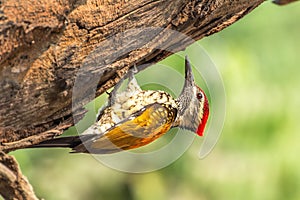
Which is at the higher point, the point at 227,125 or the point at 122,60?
the point at 227,125

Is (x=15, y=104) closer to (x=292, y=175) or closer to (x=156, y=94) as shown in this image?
(x=156, y=94)

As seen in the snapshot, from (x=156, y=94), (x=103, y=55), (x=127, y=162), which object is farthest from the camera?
(x=127, y=162)

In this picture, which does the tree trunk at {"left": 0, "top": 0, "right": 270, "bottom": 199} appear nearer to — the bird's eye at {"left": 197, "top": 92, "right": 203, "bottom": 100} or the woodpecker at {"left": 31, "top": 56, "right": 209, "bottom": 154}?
the woodpecker at {"left": 31, "top": 56, "right": 209, "bottom": 154}

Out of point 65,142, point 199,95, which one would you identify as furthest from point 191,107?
point 65,142

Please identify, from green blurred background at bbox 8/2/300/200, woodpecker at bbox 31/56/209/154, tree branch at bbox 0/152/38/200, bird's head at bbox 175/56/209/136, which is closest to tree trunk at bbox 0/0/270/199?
tree branch at bbox 0/152/38/200

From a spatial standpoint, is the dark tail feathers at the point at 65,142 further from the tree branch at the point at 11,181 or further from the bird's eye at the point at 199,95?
the bird's eye at the point at 199,95

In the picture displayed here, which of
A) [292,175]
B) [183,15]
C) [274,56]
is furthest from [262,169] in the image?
[183,15]

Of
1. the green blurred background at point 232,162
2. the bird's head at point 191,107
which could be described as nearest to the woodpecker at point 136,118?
the bird's head at point 191,107
